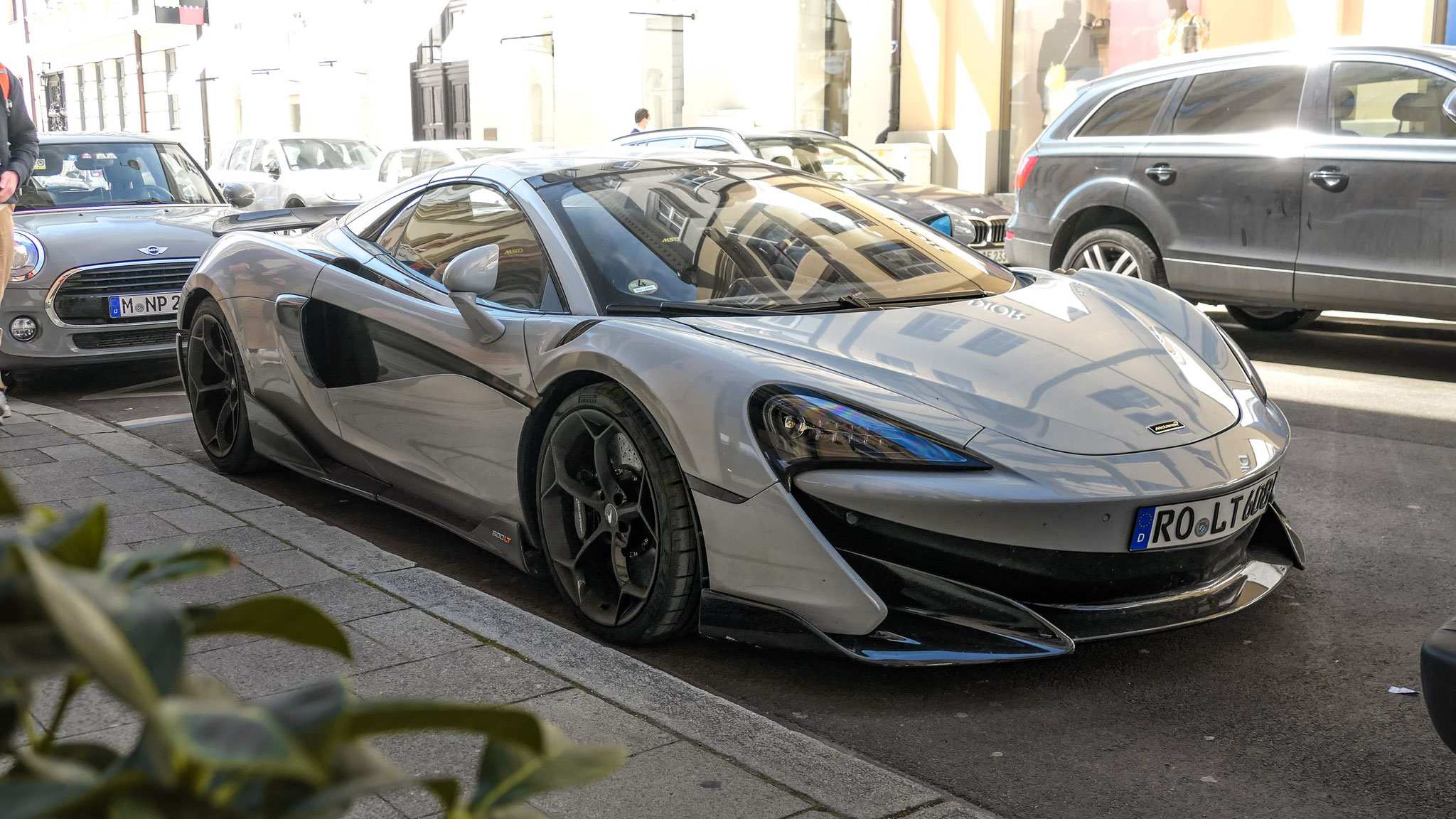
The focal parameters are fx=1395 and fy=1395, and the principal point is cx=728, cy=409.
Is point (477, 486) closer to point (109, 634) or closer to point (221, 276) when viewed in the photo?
point (221, 276)

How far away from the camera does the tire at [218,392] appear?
5309 mm

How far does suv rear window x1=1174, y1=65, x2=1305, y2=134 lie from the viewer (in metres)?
7.90

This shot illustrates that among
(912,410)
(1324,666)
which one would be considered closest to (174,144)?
(912,410)

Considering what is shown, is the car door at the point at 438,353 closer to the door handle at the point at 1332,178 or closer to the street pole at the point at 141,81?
the door handle at the point at 1332,178

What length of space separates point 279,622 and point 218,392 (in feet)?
16.8

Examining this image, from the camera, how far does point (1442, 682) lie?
6.97 feet

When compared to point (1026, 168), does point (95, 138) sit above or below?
above

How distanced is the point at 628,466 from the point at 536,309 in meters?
0.64

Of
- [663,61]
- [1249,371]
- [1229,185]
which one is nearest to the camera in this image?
[1249,371]

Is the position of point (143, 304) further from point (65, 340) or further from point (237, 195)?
point (237, 195)

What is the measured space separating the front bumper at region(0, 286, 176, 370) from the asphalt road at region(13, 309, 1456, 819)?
3305 millimetres

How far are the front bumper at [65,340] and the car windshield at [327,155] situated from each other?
11195 millimetres

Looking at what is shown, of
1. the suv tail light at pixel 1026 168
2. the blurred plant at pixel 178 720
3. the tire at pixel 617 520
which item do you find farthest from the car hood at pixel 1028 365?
the suv tail light at pixel 1026 168

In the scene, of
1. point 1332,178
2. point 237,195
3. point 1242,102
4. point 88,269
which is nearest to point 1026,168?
point 1242,102
